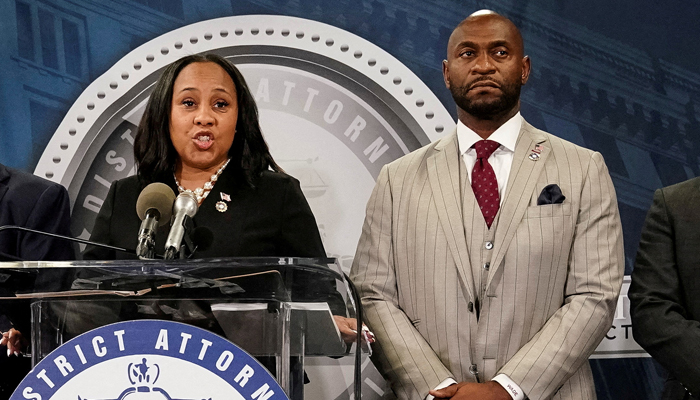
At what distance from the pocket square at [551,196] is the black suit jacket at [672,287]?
41 cm

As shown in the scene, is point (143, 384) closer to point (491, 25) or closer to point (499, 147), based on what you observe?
point (499, 147)

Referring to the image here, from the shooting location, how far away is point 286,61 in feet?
11.1

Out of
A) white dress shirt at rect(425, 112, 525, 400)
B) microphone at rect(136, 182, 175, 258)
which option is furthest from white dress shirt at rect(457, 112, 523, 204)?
microphone at rect(136, 182, 175, 258)

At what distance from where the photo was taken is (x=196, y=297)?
1645mm

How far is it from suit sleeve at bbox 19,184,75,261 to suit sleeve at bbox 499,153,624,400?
148 cm

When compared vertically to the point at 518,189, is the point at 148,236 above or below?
below

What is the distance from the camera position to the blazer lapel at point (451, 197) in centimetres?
252

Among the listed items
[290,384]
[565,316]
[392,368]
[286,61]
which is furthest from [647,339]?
[286,61]

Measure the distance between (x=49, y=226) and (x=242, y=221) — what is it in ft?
2.25

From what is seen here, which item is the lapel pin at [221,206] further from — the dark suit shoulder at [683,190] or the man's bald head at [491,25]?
the dark suit shoulder at [683,190]

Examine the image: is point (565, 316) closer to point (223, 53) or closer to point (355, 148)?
point (355, 148)

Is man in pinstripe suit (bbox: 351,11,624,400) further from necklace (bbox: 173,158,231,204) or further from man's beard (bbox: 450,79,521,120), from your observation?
necklace (bbox: 173,158,231,204)

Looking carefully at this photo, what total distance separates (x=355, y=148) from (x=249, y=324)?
1771 mm

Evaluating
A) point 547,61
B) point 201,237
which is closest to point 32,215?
point 201,237
